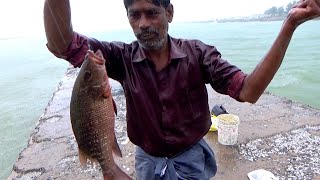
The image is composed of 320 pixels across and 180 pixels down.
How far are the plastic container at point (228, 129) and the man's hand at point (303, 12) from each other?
9.96 feet

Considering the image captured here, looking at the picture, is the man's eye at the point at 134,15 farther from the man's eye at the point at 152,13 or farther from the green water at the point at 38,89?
the green water at the point at 38,89

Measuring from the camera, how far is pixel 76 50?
230 cm

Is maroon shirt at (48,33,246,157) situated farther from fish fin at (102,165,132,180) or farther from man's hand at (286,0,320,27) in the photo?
man's hand at (286,0,320,27)

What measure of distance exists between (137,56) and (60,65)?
24960 millimetres

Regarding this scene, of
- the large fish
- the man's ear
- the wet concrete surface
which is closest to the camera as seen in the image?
the large fish

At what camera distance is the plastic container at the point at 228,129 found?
4.76 meters

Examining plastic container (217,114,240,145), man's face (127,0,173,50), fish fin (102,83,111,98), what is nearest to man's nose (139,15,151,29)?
man's face (127,0,173,50)

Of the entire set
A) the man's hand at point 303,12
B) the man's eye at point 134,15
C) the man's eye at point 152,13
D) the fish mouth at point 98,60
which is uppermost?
the man's hand at point 303,12

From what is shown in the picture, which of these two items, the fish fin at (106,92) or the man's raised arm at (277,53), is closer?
the man's raised arm at (277,53)

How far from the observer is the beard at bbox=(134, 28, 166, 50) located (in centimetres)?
232

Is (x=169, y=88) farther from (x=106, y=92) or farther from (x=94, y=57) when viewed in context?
(x=94, y=57)

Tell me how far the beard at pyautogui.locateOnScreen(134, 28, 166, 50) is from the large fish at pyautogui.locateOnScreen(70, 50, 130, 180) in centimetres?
35

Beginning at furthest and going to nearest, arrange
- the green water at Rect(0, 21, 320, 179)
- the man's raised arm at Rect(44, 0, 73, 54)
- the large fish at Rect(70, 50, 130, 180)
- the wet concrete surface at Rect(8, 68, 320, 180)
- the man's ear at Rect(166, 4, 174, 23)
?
the green water at Rect(0, 21, 320, 179)
the wet concrete surface at Rect(8, 68, 320, 180)
the man's ear at Rect(166, 4, 174, 23)
the large fish at Rect(70, 50, 130, 180)
the man's raised arm at Rect(44, 0, 73, 54)

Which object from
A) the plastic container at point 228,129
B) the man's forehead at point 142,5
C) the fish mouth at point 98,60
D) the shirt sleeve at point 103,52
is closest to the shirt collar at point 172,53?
the shirt sleeve at point 103,52
